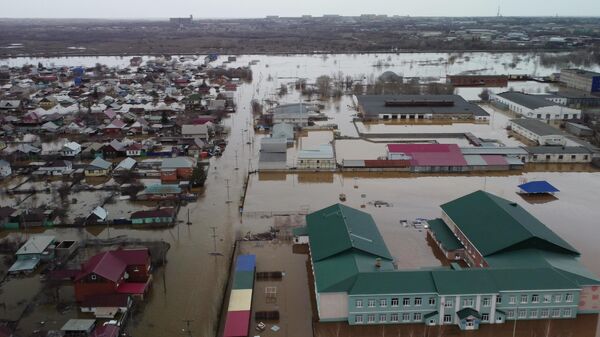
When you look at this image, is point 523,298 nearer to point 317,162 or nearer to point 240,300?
point 240,300

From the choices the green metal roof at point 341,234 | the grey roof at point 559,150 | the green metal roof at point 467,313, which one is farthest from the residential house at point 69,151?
the grey roof at point 559,150

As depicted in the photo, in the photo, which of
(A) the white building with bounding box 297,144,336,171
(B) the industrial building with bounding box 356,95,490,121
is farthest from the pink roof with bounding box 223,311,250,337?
(B) the industrial building with bounding box 356,95,490,121

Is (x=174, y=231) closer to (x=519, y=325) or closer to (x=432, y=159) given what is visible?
(x=519, y=325)

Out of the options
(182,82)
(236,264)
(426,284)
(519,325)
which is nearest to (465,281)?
(426,284)

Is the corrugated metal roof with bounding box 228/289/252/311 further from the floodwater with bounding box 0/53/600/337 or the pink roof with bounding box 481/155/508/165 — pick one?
the pink roof with bounding box 481/155/508/165

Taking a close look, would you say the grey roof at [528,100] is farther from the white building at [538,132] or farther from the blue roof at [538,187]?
the blue roof at [538,187]

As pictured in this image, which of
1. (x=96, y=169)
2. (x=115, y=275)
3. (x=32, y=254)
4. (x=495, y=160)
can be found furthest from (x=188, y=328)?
(x=495, y=160)
